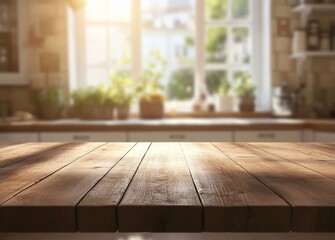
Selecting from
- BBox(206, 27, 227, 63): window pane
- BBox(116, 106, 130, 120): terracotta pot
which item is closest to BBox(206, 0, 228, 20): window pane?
BBox(206, 27, 227, 63): window pane

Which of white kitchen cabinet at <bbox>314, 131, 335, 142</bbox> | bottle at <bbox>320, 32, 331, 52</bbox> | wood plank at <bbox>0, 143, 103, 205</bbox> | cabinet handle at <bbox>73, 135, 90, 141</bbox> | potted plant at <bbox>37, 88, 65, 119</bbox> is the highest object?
bottle at <bbox>320, 32, 331, 52</bbox>

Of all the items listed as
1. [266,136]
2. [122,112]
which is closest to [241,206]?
[266,136]

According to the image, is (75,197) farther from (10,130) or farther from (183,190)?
(10,130)

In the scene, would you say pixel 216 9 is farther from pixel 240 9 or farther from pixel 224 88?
pixel 224 88

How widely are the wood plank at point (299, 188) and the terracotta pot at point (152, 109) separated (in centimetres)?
224

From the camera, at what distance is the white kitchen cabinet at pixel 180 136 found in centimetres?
292

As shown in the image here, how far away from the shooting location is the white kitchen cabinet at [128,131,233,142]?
292 cm

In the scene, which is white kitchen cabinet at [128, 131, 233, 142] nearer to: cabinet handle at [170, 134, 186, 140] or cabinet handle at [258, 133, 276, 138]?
cabinet handle at [170, 134, 186, 140]

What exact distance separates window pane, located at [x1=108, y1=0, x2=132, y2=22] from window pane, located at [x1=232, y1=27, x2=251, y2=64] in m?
1.03

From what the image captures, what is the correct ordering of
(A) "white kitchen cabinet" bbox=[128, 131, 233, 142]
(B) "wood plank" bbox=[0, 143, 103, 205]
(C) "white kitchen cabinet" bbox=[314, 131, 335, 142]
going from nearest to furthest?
(B) "wood plank" bbox=[0, 143, 103, 205] → (C) "white kitchen cabinet" bbox=[314, 131, 335, 142] → (A) "white kitchen cabinet" bbox=[128, 131, 233, 142]

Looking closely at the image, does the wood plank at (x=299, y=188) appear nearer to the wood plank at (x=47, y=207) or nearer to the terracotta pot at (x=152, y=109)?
the wood plank at (x=47, y=207)

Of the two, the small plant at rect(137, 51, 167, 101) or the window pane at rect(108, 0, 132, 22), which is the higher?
the window pane at rect(108, 0, 132, 22)

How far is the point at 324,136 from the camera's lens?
2.86 m

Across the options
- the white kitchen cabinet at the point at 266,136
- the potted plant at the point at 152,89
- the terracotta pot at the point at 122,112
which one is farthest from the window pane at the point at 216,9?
the white kitchen cabinet at the point at 266,136
